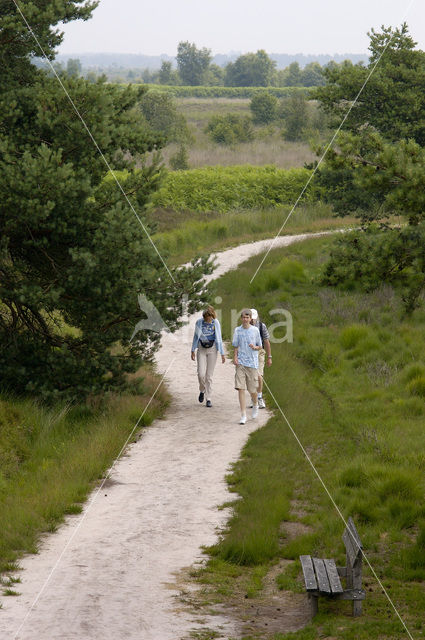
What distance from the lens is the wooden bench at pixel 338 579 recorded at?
24.3ft

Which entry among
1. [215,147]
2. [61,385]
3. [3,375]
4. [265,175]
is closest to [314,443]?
[61,385]

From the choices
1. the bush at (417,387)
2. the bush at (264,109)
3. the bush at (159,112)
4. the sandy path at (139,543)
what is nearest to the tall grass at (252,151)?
the bush at (159,112)

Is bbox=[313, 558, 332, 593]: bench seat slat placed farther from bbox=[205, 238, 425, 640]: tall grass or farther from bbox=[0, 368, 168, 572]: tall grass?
bbox=[0, 368, 168, 572]: tall grass

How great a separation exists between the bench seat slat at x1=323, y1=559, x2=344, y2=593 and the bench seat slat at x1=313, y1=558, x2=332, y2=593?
3cm

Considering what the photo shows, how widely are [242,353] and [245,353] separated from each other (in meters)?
0.06

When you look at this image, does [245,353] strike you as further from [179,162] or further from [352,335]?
[179,162]

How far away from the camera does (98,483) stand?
37.2 ft

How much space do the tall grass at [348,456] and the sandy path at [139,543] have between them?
49cm

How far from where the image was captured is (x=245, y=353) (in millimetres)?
14148

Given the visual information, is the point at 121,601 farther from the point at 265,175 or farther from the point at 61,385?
the point at 265,175

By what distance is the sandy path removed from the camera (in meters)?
7.20

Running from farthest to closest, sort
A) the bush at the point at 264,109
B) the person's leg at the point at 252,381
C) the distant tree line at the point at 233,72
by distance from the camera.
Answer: the distant tree line at the point at 233,72, the bush at the point at 264,109, the person's leg at the point at 252,381

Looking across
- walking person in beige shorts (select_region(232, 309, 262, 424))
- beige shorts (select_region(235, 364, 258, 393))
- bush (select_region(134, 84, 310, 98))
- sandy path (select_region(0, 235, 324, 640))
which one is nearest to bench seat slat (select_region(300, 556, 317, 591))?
sandy path (select_region(0, 235, 324, 640))

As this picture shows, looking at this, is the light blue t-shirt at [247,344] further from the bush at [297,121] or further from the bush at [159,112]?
the bush at [297,121]
